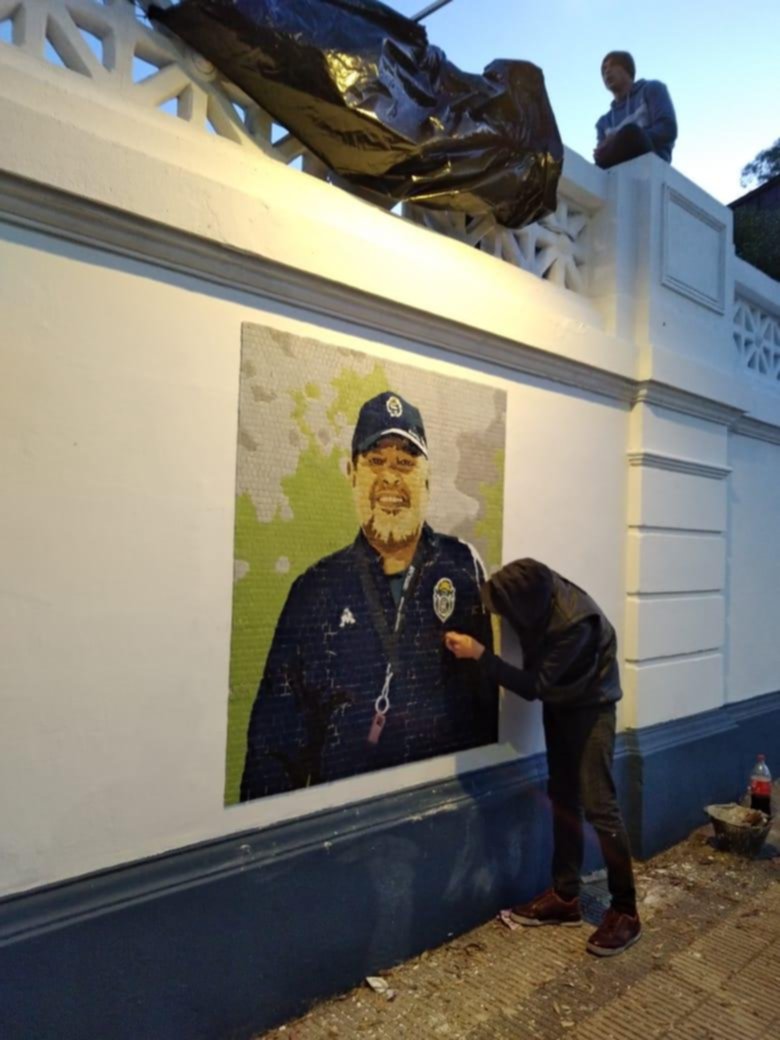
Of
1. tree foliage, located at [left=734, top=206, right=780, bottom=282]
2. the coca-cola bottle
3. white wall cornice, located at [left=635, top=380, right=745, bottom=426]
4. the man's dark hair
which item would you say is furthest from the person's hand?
tree foliage, located at [left=734, top=206, right=780, bottom=282]

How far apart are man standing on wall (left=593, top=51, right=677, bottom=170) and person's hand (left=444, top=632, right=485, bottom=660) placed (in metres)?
3.61

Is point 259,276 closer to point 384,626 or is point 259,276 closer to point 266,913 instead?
point 384,626

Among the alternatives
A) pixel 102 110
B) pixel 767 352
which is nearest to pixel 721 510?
pixel 767 352

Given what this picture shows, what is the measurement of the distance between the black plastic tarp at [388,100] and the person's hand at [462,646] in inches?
81.6

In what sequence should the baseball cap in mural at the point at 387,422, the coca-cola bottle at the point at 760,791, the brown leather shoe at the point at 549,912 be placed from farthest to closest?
the coca-cola bottle at the point at 760,791 < the brown leather shoe at the point at 549,912 < the baseball cap in mural at the point at 387,422

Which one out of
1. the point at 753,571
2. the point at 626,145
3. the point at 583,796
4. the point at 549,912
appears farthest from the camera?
the point at 753,571

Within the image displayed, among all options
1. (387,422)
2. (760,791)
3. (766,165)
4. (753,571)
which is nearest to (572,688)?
(387,422)

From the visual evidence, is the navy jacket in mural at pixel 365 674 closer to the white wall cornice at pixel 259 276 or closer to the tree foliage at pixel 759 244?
the white wall cornice at pixel 259 276

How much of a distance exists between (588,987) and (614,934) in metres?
0.36

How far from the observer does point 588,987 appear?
132 inches

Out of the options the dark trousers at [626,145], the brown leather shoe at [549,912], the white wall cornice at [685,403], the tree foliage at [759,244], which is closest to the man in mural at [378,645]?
the brown leather shoe at [549,912]

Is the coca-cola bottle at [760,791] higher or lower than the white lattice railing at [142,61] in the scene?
lower

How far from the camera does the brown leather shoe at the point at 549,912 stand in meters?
3.85

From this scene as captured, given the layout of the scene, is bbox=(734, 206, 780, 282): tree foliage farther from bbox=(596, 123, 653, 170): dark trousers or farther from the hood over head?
the hood over head
